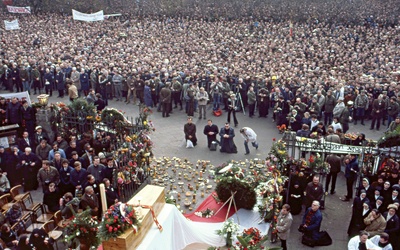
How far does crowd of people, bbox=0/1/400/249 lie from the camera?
500 inches

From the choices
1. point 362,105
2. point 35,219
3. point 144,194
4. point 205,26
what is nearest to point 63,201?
point 35,219

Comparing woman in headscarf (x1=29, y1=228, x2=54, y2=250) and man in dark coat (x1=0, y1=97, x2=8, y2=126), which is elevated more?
man in dark coat (x1=0, y1=97, x2=8, y2=126)

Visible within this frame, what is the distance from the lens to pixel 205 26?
32969 mm

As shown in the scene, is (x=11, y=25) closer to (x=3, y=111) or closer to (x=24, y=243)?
(x=3, y=111)

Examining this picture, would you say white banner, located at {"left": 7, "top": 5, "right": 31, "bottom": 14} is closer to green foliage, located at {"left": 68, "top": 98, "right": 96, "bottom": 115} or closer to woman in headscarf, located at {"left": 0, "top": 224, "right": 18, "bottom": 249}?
green foliage, located at {"left": 68, "top": 98, "right": 96, "bottom": 115}

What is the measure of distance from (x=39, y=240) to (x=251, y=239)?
4.70 m

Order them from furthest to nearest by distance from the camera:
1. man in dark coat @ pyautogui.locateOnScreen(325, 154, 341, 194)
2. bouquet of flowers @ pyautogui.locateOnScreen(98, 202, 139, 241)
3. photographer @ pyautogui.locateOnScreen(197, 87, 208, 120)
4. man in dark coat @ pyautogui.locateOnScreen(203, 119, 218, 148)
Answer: photographer @ pyautogui.locateOnScreen(197, 87, 208, 120) < man in dark coat @ pyautogui.locateOnScreen(203, 119, 218, 148) < man in dark coat @ pyautogui.locateOnScreen(325, 154, 341, 194) < bouquet of flowers @ pyautogui.locateOnScreen(98, 202, 139, 241)

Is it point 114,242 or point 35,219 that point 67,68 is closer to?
point 35,219

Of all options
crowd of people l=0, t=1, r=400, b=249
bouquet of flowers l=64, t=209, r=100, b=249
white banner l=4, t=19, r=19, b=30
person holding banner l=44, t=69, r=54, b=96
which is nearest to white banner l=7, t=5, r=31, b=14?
crowd of people l=0, t=1, r=400, b=249

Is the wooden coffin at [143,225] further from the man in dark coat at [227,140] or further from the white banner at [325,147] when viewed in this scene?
the man in dark coat at [227,140]

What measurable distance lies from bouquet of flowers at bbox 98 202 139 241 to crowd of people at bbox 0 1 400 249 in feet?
9.90

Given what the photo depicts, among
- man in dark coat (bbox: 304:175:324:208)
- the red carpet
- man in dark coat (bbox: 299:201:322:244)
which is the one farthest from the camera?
man in dark coat (bbox: 304:175:324:208)

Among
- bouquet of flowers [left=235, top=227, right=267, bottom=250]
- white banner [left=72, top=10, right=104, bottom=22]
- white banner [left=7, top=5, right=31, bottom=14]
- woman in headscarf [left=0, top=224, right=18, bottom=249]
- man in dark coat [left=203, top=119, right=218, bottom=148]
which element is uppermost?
white banner [left=7, top=5, right=31, bottom=14]

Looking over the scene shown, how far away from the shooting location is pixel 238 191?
10.9 m
